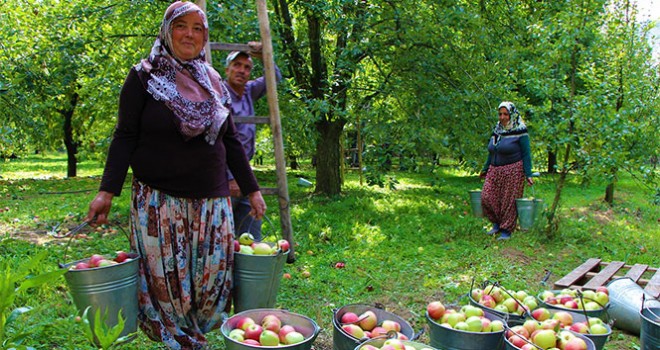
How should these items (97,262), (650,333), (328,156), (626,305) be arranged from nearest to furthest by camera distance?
1. (97,262)
2. (650,333)
3. (626,305)
4. (328,156)

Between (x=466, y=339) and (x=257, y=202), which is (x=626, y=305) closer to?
(x=466, y=339)

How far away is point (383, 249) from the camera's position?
609cm

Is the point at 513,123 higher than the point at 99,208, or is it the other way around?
the point at 513,123

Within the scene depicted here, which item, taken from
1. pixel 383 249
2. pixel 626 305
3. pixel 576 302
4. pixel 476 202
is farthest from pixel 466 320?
pixel 476 202

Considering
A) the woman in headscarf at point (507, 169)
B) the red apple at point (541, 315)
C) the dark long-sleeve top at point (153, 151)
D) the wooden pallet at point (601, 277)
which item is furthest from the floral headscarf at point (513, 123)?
the dark long-sleeve top at point (153, 151)

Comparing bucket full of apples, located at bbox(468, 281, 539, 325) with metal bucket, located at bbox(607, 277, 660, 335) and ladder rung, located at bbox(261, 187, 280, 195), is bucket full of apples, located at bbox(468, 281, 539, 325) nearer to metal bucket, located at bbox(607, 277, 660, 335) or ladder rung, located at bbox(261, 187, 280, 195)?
metal bucket, located at bbox(607, 277, 660, 335)

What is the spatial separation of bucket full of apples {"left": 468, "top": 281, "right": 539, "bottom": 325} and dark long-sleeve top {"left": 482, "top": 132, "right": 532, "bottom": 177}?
12.3 ft

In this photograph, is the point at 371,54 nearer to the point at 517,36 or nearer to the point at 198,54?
the point at 517,36

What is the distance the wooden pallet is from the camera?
168 inches

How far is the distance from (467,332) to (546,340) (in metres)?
0.37

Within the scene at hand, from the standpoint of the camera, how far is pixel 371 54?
8.09 meters

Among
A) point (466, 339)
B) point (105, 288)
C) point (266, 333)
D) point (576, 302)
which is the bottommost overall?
point (576, 302)

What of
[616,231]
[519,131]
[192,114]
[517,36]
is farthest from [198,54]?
[616,231]

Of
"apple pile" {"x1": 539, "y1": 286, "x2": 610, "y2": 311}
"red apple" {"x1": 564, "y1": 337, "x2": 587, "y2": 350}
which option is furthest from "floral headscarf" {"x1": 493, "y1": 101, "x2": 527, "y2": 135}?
"red apple" {"x1": 564, "y1": 337, "x2": 587, "y2": 350}
